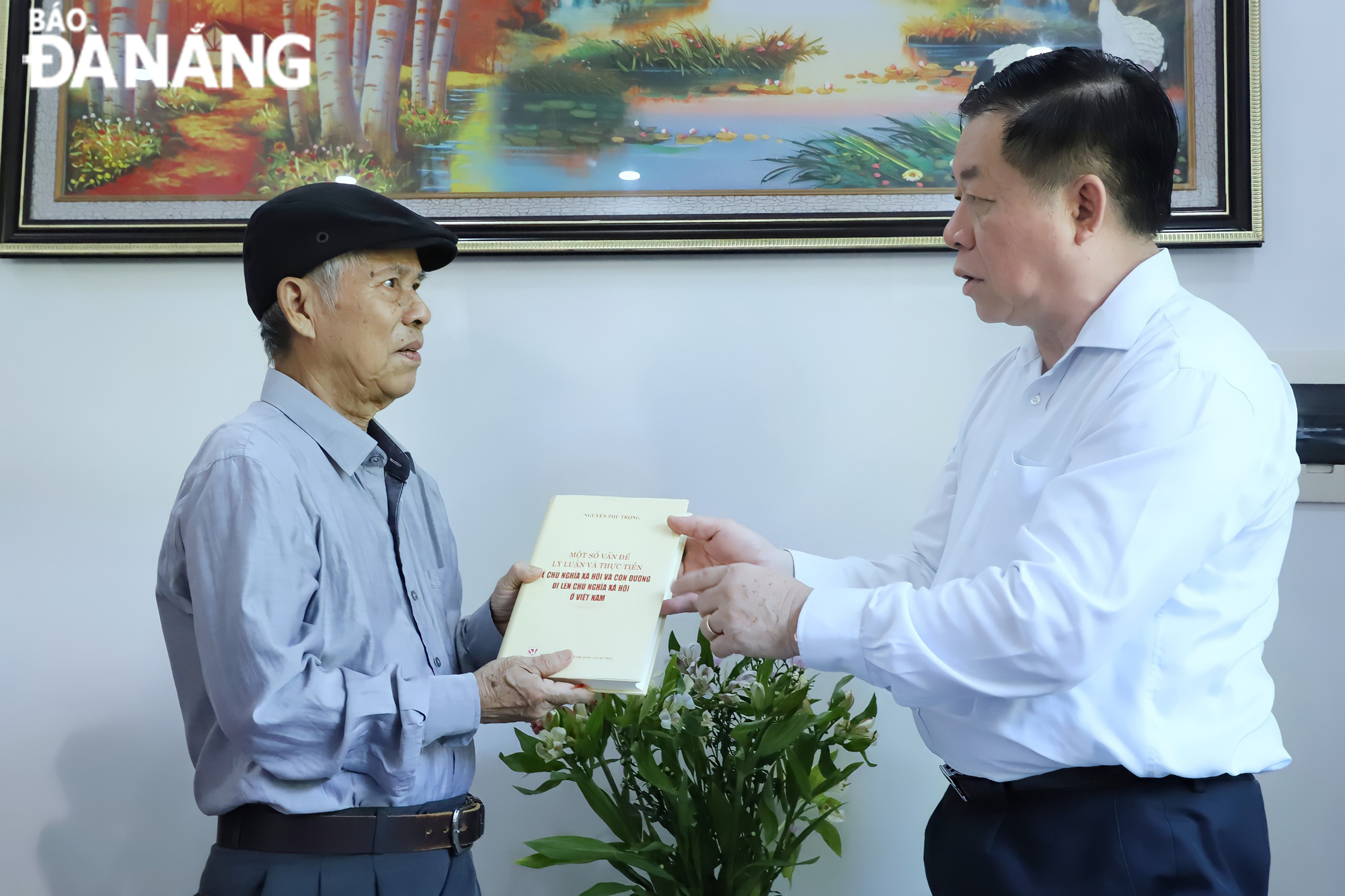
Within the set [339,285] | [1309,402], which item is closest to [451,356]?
[339,285]

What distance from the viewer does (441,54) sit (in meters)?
2.10

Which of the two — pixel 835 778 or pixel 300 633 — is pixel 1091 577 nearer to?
pixel 835 778

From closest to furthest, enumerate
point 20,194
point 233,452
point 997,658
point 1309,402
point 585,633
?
point 997,658, point 233,452, point 585,633, point 1309,402, point 20,194

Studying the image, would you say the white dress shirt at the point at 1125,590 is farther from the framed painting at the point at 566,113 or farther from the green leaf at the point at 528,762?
the framed painting at the point at 566,113

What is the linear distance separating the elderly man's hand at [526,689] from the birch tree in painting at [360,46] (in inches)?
54.6

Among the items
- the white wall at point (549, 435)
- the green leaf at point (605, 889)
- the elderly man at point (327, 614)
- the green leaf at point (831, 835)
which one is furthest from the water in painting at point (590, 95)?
the green leaf at point (605, 889)

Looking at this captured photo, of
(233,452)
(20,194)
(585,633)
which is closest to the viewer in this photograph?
(233,452)

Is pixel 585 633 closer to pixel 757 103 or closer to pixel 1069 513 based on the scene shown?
pixel 1069 513

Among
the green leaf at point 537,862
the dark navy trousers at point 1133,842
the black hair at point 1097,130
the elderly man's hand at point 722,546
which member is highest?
the black hair at point 1097,130

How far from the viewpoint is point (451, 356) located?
6.91 feet

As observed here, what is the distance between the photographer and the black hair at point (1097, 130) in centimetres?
122

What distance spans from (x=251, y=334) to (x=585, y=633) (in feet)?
4.00

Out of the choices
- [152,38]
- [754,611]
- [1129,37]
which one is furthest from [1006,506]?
[152,38]

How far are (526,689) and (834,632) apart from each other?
40 centimetres
